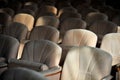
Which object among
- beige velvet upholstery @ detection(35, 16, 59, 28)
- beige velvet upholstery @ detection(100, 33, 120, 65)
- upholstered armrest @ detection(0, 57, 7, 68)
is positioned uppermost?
beige velvet upholstery @ detection(100, 33, 120, 65)

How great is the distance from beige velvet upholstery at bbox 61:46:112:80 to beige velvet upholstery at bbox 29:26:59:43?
1.19m

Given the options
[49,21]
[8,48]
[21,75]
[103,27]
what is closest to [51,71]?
[21,75]

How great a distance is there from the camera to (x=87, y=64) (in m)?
2.85

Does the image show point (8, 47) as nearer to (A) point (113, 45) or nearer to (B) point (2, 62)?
(B) point (2, 62)

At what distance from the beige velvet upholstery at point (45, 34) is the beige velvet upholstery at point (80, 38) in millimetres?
182

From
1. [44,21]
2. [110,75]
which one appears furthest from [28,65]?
[44,21]

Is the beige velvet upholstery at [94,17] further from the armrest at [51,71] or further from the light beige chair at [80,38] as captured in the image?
the armrest at [51,71]

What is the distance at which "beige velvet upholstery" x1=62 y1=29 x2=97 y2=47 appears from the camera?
12.4ft

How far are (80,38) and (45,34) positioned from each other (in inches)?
21.9

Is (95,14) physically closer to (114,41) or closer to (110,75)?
(114,41)

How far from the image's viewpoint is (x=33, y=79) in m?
2.11

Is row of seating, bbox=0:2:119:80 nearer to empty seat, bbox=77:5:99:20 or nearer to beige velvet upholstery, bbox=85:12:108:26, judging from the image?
beige velvet upholstery, bbox=85:12:108:26

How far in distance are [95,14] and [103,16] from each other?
198 mm

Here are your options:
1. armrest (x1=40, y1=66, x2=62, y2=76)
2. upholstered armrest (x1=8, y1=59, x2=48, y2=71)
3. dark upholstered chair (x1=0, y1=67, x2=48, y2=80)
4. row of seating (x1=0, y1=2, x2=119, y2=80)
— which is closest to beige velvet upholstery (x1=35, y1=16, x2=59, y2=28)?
row of seating (x1=0, y1=2, x2=119, y2=80)
